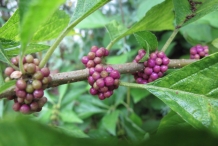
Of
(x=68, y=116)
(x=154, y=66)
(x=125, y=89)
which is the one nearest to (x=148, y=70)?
(x=154, y=66)

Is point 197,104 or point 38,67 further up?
point 38,67

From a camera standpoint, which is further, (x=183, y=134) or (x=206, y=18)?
(x=206, y=18)

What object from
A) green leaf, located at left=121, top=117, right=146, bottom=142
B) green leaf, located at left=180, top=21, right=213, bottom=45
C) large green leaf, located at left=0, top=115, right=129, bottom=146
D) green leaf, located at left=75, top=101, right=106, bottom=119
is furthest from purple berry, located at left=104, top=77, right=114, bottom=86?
green leaf, located at left=75, top=101, right=106, bottom=119

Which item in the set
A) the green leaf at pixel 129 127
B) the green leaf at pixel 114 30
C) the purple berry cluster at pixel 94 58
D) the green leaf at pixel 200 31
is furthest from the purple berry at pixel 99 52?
the green leaf at pixel 200 31

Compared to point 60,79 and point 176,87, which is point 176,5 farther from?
point 60,79

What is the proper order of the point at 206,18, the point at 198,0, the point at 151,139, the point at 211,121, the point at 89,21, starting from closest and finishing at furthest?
the point at 151,139
the point at 211,121
the point at 198,0
the point at 206,18
the point at 89,21

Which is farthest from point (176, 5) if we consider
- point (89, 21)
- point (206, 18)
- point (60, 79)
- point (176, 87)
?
point (89, 21)

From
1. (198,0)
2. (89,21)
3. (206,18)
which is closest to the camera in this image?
(198,0)

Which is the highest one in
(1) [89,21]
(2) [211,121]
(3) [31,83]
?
(1) [89,21]
